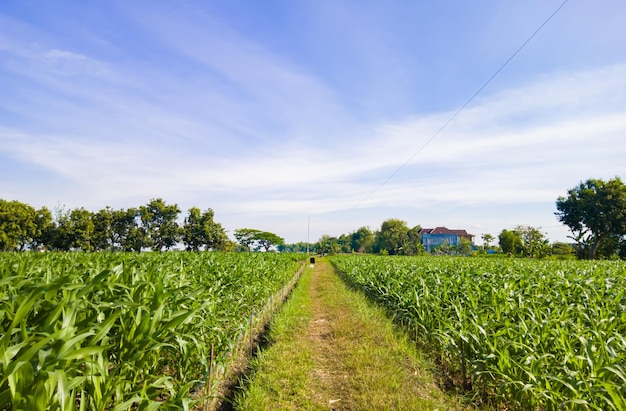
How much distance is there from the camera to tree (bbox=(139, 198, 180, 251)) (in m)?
59.0

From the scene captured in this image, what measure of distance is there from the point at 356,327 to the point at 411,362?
2211 millimetres

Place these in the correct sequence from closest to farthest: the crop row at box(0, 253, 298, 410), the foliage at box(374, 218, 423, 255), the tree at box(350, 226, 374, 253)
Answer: the crop row at box(0, 253, 298, 410) < the foliage at box(374, 218, 423, 255) < the tree at box(350, 226, 374, 253)

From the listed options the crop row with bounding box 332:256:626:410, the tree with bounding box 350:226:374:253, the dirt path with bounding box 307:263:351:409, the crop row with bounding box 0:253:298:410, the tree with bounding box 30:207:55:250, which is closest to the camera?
the crop row with bounding box 0:253:298:410

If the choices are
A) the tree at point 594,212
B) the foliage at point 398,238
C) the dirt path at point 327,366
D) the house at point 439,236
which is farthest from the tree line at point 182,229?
the house at point 439,236

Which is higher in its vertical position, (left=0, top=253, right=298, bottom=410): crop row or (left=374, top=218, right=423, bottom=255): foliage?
(left=374, top=218, right=423, bottom=255): foliage

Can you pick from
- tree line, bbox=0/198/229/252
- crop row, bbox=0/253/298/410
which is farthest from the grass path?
tree line, bbox=0/198/229/252

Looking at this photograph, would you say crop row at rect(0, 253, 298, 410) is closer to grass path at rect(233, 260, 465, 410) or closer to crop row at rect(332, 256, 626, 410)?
grass path at rect(233, 260, 465, 410)

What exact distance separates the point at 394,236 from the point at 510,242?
31.1 metres

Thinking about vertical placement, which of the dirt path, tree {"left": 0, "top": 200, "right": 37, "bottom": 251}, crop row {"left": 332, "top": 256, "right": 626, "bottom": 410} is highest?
tree {"left": 0, "top": 200, "right": 37, "bottom": 251}

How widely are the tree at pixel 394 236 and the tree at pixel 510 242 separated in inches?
935

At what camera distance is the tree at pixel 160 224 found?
5900 centimetres

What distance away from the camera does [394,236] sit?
85312 mm

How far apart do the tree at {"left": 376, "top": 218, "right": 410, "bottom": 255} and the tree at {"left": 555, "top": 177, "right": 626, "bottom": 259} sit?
3608 centimetres

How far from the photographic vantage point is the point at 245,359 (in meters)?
5.98
